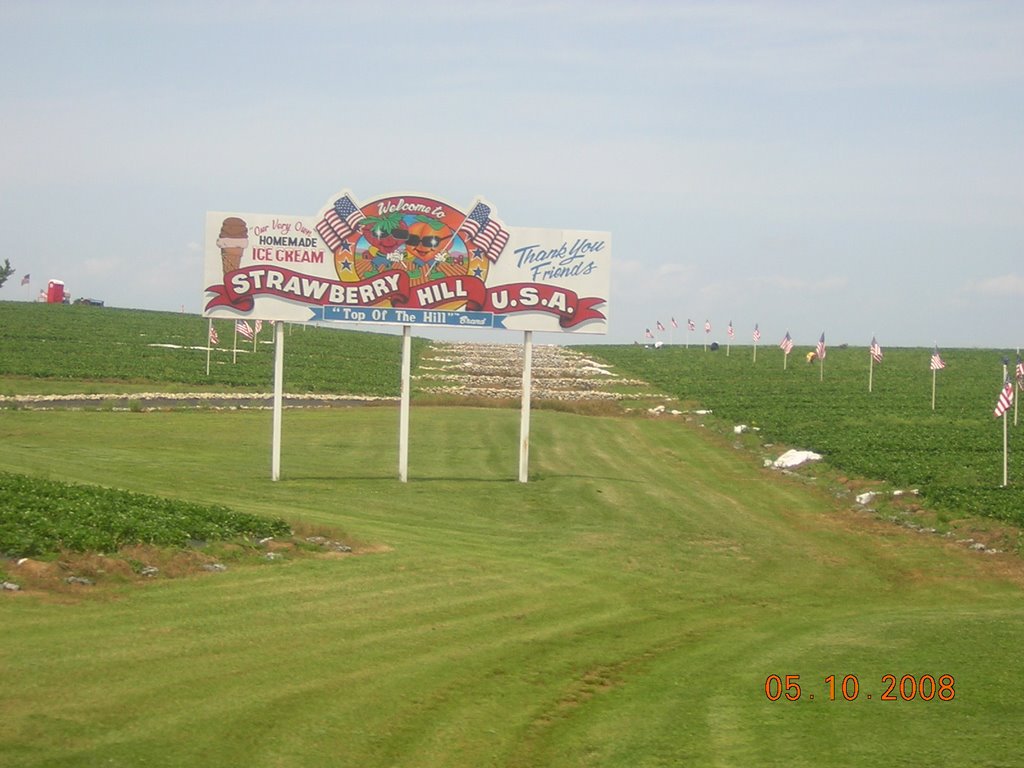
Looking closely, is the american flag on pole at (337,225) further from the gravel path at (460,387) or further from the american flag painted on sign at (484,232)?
the gravel path at (460,387)

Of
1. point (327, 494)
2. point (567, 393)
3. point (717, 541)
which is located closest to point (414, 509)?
point (327, 494)

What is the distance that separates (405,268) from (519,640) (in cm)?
1637

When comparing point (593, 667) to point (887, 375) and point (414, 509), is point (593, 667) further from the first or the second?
point (887, 375)

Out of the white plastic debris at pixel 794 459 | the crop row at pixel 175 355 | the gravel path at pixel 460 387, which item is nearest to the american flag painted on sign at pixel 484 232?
the white plastic debris at pixel 794 459

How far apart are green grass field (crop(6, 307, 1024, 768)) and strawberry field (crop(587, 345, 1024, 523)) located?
13.1 feet

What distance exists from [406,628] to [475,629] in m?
0.92

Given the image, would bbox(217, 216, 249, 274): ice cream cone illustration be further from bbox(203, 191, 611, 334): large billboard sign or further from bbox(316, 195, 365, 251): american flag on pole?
bbox(316, 195, 365, 251): american flag on pole

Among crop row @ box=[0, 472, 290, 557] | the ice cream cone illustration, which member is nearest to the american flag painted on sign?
the ice cream cone illustration

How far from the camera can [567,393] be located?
217 feet

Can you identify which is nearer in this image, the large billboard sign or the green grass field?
the green grass field

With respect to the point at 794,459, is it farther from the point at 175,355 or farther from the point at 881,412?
the point at 175,355

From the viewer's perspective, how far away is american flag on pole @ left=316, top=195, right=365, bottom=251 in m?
29.8
